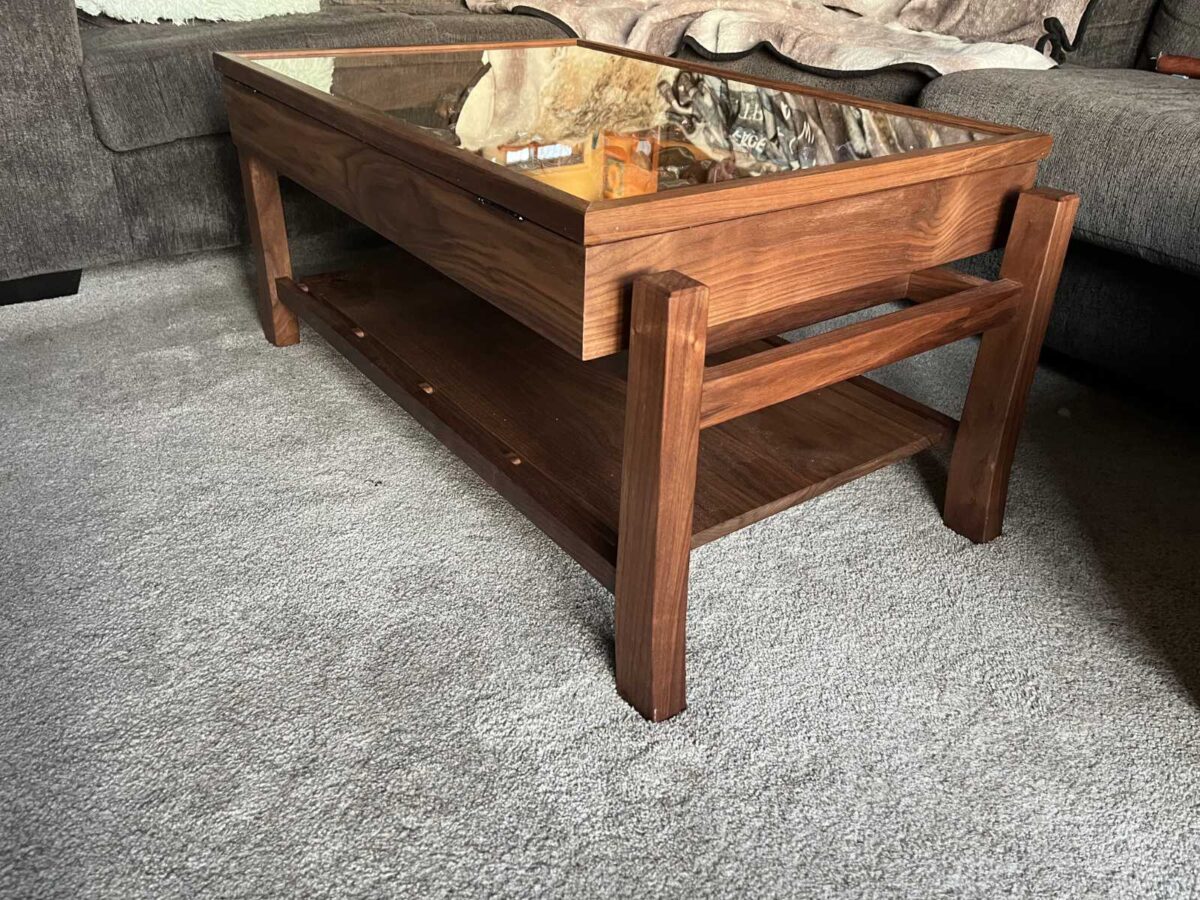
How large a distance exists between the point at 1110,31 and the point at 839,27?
1.52 ft

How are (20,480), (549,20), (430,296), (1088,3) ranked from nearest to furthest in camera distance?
(20,480)
(430,296)
(1088,3)
(549,20)

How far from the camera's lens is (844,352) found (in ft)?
2.56

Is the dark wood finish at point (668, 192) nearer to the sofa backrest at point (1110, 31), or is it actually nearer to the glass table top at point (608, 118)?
the glass table top at point (608, 118)

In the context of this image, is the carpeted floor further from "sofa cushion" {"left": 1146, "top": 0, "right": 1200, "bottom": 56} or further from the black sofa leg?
"sofa cushion" {"left": 1146, "top": 0, "right": 1200, "bottom": 56}

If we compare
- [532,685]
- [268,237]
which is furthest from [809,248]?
[268,237]

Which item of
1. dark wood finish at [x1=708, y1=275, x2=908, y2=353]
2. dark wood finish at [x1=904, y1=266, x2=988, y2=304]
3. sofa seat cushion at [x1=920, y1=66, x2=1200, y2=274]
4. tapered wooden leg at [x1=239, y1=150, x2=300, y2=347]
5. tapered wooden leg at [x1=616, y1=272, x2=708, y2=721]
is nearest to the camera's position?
tapered wooden leg at [x1=616, y1=272, x2=708, y2=721]

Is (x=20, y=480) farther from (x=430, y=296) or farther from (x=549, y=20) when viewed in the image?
(x=549, y=20)

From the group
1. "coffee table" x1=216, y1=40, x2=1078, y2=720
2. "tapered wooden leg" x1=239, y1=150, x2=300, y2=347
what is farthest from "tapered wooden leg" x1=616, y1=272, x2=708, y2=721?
"tapered wooden leg" x1=239, y1=150, x2=300, y2=347

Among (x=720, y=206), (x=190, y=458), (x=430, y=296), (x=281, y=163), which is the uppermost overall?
(x=720, y=206)

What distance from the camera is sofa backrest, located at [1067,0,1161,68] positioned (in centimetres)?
165

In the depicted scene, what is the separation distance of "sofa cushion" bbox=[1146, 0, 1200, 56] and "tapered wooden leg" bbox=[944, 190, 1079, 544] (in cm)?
95

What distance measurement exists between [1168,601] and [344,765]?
2.60ft

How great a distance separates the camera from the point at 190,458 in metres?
1.17

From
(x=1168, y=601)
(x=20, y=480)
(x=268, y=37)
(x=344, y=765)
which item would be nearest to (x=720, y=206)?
(x=344, y=765)
